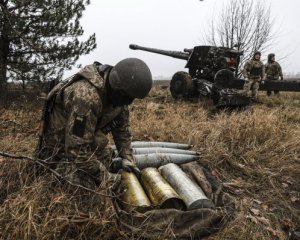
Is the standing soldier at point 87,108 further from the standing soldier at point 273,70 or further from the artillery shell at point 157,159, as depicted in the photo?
the standing soldier at point 273,70

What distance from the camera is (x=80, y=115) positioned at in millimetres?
3121

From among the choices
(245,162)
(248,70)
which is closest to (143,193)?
(245,162)

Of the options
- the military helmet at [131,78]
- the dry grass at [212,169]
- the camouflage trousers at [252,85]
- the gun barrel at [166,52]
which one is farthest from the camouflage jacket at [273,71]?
the military helmet at [131,78]

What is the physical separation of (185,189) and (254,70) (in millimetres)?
8276

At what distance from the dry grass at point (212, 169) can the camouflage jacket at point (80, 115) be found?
1.16 ft

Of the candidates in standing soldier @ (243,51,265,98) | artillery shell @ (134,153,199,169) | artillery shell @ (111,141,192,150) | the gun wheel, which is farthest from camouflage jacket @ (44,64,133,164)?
standing soldier @ (243,51,265,98)

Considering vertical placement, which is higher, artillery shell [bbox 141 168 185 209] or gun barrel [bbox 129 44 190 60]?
gun barrel [bbox 129 44 190 60]

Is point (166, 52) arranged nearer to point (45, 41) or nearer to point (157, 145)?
point (45, 41)

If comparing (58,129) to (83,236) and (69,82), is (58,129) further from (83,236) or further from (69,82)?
(83,236)

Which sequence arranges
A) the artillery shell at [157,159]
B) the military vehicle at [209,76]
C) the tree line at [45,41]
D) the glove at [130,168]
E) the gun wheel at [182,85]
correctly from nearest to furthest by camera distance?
the glove at [130,168]
the artillery shell at [157,159]
the tree line at [45,41]
the military vehicle at [209,76]
the gun wheel at [182,85]

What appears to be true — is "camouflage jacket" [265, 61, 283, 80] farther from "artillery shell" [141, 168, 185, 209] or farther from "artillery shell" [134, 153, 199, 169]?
"artillery shell" [141, 168, 185, 209]

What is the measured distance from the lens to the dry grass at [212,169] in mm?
2869

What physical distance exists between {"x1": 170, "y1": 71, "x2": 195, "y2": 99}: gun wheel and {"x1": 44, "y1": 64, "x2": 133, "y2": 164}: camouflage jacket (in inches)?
283

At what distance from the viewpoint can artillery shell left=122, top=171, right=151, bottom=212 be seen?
324cm
